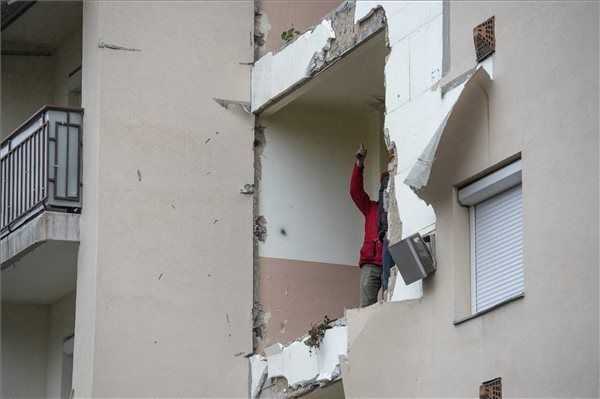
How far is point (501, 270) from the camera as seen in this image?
1255 cm

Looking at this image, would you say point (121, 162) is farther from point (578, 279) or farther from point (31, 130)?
point (578, 279)

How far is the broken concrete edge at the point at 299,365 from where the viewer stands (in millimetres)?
14938

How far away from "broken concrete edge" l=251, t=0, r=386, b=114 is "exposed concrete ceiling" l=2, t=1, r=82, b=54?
2.70 m

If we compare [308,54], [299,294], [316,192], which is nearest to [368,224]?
[299,294]

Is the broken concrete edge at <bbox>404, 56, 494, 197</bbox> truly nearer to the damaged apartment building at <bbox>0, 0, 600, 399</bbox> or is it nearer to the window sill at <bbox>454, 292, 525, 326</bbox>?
the damaged apartment building at <bbox>0, 0, 600, 399</bbox>

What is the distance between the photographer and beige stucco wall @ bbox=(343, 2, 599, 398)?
37.0ft

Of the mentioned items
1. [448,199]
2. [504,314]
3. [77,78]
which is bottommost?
[504,314]

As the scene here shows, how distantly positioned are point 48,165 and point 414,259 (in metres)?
5.13

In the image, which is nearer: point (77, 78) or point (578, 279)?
point (578, 279)

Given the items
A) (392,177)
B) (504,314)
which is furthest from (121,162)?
(504,314)

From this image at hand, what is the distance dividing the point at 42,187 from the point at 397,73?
14.2 ft

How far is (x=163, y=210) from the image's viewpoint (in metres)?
16.5

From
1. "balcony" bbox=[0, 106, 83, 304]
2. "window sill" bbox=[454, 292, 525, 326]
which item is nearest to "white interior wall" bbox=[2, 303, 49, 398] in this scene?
"balcony" bbox=[0, 106, 83, 304]

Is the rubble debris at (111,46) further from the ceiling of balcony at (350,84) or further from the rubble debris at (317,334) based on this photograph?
the rubble debris at (317,334)
